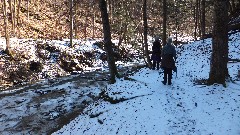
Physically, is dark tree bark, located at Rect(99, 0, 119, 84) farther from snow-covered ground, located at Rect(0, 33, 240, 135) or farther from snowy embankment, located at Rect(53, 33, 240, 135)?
snowy embankment, located at Rect(53, 33, 240, 135)

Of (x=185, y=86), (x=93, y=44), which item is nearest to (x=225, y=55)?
(x=185, y=86)

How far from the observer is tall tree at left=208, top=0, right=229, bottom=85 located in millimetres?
10344

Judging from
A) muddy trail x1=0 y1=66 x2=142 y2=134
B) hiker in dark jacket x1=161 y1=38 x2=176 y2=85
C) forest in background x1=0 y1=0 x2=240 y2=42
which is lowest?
muddy trail x1=0 y1=66 x2=142 y2=134

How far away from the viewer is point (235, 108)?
8.70 m

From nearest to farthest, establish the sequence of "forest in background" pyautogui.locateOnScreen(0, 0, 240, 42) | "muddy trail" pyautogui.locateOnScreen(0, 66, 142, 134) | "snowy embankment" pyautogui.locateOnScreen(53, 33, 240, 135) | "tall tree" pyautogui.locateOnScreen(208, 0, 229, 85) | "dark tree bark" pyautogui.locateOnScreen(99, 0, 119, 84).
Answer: "snowy embankment" pyautogui.locateOnScreen(53, 33, 240, 135) < "tall tree" pyautogui.locateOnScreen(208, 0, 229, 85) < "muddy trail" pyautogui.locateOnScreen(0, 66, 142, 134) < "dark tree bark" pyautogui.locateOnScreen(99, 0, 119, 84) < "forest in background" pyautogui.locateOnScreen(0, 0, 240, 42)

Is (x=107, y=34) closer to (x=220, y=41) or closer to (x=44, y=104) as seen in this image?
(x=220, y=41)

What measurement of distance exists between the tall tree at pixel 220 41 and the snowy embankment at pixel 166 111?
1.46ft

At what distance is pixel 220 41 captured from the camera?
34.1 feet

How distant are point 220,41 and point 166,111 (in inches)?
132

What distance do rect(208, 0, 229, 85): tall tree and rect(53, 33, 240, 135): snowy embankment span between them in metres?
0.44

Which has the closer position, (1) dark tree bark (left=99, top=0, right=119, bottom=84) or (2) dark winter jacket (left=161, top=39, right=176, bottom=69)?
(2) dark winter jacket (left=161, top=39, right=176, bottom=69)

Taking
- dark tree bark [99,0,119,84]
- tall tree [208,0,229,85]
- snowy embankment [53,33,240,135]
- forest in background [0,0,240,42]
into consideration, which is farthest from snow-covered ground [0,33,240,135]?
forest in background [0,0,240,42]

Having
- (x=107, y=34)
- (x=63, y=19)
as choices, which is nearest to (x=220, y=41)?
(x=107, y=34)

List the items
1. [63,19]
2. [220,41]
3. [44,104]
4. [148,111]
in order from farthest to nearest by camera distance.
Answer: [63,19]
[44,104]
[220,41]
[148,111]
